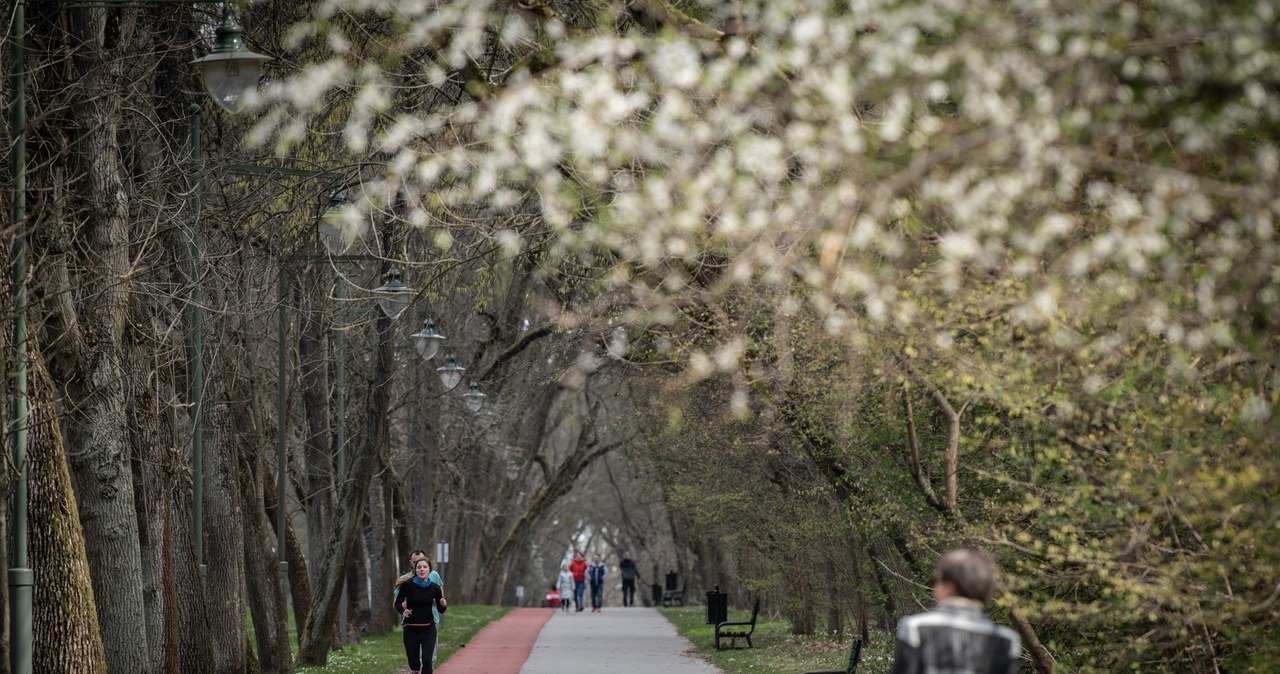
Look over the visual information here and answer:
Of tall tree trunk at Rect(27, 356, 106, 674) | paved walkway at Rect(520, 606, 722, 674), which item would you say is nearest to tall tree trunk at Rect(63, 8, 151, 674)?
tall tree trunk at Rect(27, 356, 106, 674)

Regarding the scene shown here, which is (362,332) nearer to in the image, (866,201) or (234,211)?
(234,211)

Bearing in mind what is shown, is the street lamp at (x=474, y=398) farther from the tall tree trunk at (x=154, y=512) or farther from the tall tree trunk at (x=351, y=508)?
the tall tree trunk at (x=154, y=512)

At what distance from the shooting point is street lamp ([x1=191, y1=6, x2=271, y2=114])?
1274cm

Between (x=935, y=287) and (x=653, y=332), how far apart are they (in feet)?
26.9

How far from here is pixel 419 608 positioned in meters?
18.0

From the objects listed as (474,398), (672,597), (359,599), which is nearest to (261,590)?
(474,398)

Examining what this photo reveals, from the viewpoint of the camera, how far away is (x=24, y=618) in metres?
10.9

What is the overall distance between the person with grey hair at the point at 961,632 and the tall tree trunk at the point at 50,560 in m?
7.50

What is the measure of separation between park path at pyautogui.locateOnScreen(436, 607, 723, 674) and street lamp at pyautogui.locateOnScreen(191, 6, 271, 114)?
11.7m

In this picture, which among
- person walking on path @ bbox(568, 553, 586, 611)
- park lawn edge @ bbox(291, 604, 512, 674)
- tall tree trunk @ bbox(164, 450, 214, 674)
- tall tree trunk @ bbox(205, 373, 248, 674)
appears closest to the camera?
tall tree trunk @ bbox(164, 450, 214, 674)

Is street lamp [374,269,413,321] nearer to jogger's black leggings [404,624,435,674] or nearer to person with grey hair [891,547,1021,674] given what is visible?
jogger's black leggings [404,624,435,674]

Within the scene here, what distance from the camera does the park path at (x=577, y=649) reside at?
78.5ft

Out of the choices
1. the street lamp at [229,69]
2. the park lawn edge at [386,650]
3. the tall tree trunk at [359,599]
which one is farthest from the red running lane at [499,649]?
the street lamp at [229,69]

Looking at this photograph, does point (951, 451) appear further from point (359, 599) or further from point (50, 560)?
point (359, 599)
